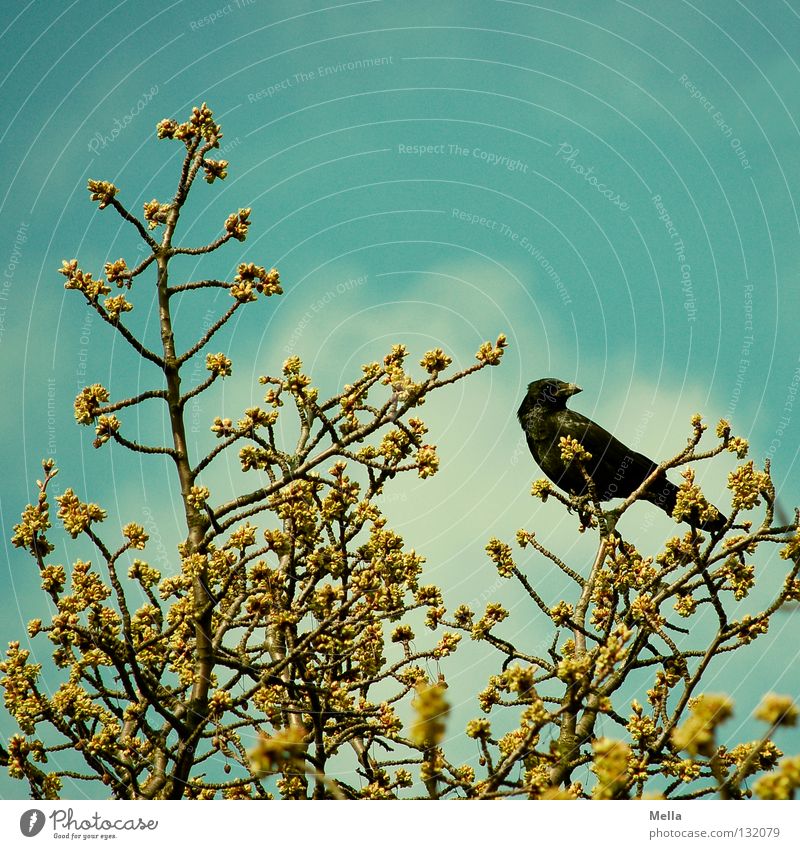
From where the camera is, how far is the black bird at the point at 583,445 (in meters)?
10.1

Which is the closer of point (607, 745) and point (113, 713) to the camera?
point (607, 745)

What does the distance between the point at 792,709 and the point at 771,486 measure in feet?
14.0

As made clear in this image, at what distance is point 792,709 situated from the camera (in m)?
3.27

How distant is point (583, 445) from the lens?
36.1 ft

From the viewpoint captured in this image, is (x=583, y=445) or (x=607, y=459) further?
(x=583, y=445)

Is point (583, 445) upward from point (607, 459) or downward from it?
upward

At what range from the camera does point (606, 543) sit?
8266 millimetres

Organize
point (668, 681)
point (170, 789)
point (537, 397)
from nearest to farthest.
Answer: point (170, 789)
point (668, 681)
point (537, 397)

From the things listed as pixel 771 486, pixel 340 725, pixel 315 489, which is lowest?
pixel 340 725

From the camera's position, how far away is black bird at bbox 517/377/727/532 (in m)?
10.1

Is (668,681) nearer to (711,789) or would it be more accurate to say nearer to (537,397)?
(711,789)

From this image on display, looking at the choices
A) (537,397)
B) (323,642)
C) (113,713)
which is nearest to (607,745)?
(323,642)

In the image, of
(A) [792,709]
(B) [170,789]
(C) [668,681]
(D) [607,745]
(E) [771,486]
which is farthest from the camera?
(C) [668,681]
